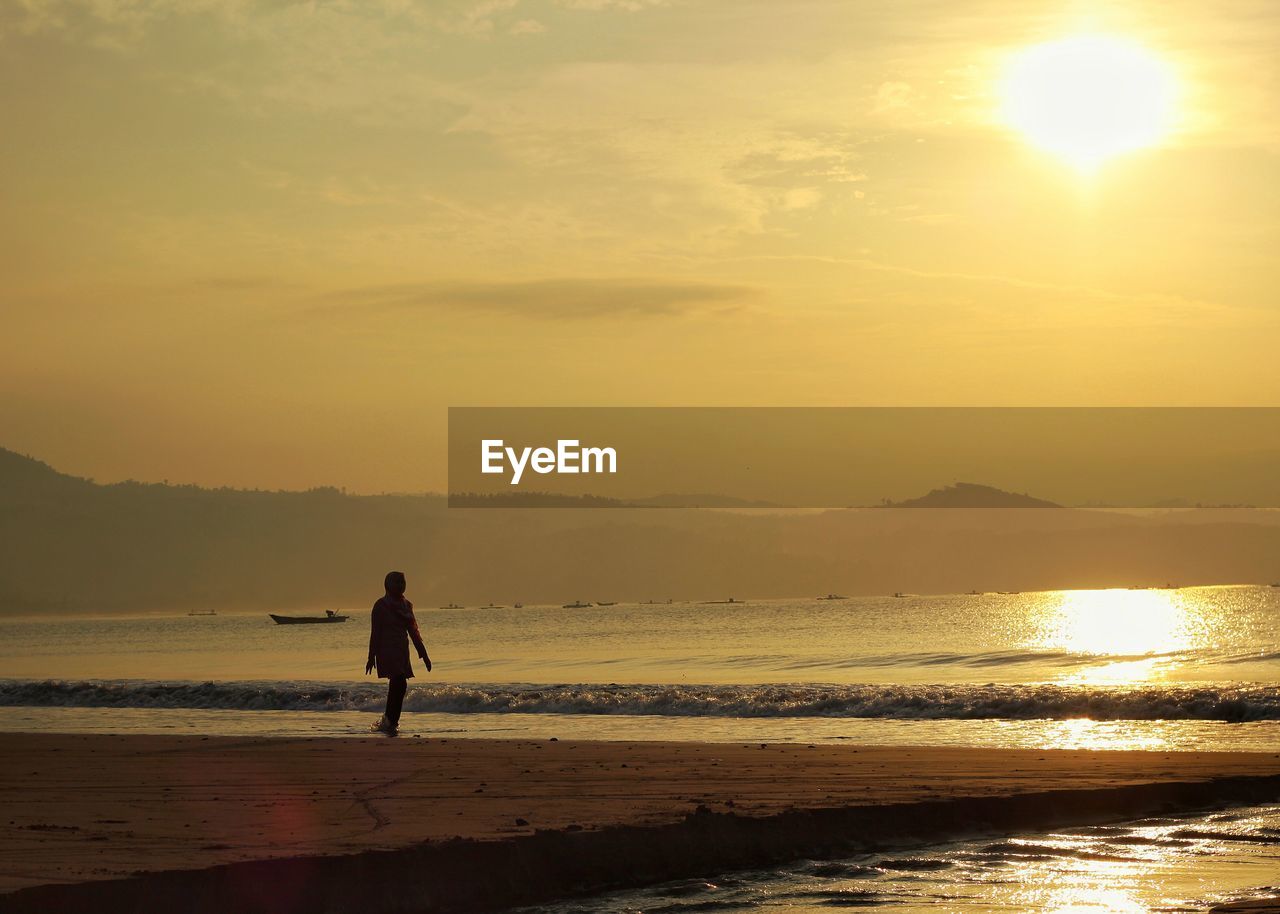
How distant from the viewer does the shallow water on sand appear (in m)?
8.27

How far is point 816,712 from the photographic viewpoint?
29.9 m

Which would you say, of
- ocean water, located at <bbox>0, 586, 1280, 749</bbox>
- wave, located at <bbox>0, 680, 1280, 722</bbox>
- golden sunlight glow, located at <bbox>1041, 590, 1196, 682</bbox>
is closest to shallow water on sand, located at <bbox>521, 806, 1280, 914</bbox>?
ocean water, located at <bbox>0, 586, 1280, 749</bbox>

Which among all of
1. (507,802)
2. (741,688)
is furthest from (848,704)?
(507,802)

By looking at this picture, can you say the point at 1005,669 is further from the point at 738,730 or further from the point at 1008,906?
the point at 1008,906

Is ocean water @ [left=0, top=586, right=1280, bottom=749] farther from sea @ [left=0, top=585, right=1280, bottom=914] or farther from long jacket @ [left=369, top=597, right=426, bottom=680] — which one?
long jacket @ [left=369, top=597, right=426, bottom=680]

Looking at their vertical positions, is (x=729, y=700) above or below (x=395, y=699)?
below

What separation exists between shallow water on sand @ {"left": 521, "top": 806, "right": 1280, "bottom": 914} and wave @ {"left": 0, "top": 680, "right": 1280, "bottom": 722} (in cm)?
1752

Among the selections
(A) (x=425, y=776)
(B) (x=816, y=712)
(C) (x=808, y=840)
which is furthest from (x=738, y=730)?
(C) (x=808, y=840)

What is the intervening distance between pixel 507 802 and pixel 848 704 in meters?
19.3

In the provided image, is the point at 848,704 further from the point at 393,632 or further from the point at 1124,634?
the point at 1124,634

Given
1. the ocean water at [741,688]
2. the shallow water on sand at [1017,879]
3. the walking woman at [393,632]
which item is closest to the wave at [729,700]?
the ocean water at [741,688]

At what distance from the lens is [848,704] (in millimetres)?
29766

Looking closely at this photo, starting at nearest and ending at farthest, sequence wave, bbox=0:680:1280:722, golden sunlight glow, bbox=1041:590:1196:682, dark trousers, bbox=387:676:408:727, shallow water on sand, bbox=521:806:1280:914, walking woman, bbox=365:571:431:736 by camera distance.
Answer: shallow water on sand, bbox=521:806:1280:914, walking woman, bbox=365:571:431:736, dark trousers, bbox=387:676:408:727, wave, bbox=0:680:1280:722, golden sunlight glow, bbox=1041:590:1196:682

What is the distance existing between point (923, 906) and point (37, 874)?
5127mm
